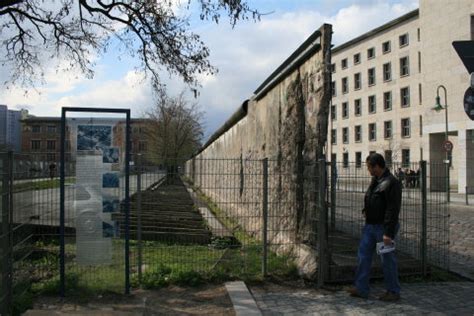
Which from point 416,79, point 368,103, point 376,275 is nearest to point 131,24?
point 376,275

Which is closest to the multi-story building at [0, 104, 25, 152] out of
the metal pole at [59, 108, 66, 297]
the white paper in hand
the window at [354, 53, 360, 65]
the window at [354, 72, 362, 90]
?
the metal pole at [59, 108, 66, 297]

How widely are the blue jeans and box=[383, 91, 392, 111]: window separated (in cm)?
6391

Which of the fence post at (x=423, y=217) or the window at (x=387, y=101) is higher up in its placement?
the window at (x=387, y=101)

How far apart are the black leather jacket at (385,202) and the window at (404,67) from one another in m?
61.3

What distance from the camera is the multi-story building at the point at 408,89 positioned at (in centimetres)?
3891

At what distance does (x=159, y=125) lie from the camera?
164 feet

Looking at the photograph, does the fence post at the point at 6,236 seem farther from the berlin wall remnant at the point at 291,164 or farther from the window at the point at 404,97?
the window at the point at 404,97

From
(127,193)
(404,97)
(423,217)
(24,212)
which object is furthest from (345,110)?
(24,212)

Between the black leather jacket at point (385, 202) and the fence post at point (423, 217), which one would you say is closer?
the black leather jacket at point (385, 202)

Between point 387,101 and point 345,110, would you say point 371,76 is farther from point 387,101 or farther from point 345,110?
point 345,110

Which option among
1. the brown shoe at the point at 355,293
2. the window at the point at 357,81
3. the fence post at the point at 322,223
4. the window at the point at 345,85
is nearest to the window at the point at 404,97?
the window at the point at 357,81

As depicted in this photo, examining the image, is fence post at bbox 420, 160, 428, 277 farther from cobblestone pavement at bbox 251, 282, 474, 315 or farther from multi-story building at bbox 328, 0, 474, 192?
multi-story building at bbox 328, 0, 474, 192

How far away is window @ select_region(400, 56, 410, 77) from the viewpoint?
6456cm

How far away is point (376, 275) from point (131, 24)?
Result: 8.45 metres
